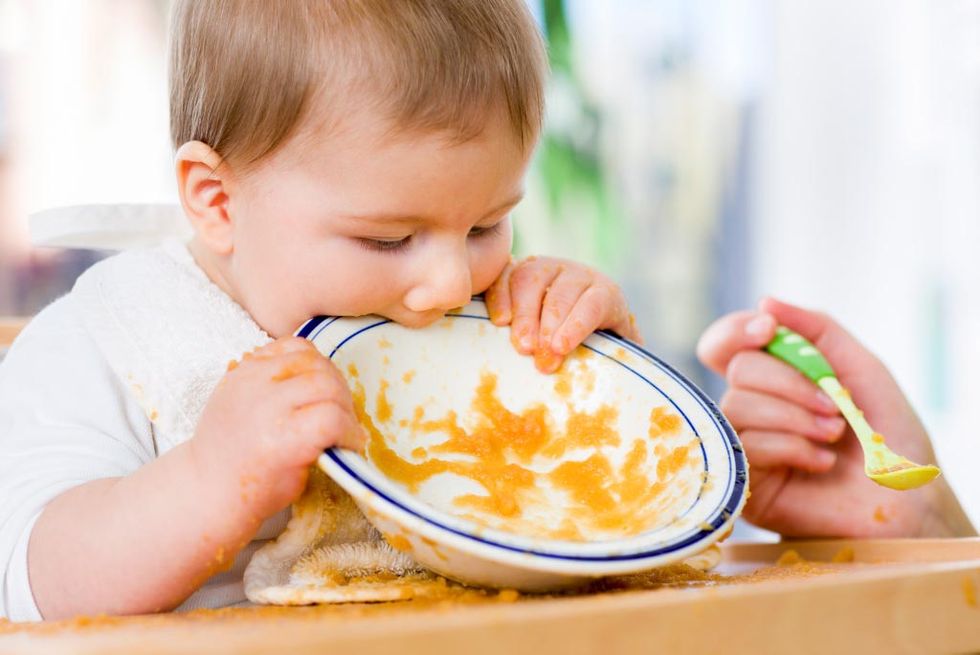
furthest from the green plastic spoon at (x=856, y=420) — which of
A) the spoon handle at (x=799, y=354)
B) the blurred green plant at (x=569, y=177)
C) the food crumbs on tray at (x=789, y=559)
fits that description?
the blurred green plant at (x=569, y=177)

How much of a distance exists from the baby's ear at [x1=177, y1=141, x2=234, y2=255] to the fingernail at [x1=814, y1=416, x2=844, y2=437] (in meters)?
0.70

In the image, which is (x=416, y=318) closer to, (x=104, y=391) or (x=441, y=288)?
(x=441, y=288)

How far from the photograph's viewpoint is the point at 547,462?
3.12 ft

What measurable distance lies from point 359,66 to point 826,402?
26.6 inches

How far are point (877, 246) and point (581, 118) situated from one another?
1.27 metres

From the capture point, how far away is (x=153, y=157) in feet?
8.09

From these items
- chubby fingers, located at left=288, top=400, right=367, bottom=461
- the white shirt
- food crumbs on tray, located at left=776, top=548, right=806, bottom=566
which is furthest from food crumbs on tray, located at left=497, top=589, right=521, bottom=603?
food crumbs on tray, located at left=776, top=548, right=806, bottom=566

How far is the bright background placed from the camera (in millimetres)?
3424

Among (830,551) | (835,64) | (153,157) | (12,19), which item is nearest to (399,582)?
(830,551)

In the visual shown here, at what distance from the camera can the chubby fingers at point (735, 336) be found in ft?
4.09

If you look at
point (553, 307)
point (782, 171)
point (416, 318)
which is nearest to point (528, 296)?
point (553, 307)

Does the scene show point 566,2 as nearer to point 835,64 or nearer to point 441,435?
point 835,64

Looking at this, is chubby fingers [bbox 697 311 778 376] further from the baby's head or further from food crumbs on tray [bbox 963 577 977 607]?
food crumbs on tray [bbox 963 577 977 607]

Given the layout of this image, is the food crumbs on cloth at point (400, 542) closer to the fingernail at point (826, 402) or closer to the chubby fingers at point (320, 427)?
the chubby fingers at point (320, 427)
